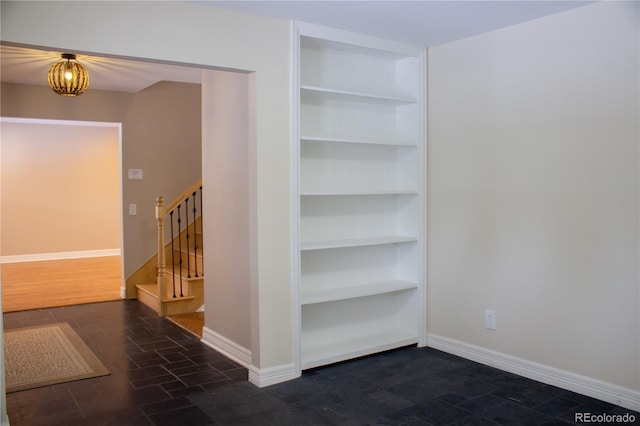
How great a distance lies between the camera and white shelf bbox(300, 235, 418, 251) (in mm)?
3855

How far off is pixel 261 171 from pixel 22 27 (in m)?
1.50

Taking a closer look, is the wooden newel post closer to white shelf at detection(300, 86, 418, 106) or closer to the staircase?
the staircase

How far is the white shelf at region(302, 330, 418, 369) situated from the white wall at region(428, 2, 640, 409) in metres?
0.27

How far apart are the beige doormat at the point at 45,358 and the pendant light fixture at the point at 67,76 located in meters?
2.11

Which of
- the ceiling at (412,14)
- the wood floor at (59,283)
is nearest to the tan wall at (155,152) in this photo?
the wood floor at (59,283)

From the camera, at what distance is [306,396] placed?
134 inches

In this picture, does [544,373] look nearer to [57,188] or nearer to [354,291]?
[354,291]

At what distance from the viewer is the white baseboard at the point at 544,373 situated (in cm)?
317

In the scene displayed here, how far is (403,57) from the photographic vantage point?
4.34 meters

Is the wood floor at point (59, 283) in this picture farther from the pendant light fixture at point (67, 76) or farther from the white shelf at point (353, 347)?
the white shelf at point (353, 347)

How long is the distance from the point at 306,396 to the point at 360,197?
1.61 metres

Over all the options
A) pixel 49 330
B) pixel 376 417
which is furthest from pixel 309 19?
pixel 49 330

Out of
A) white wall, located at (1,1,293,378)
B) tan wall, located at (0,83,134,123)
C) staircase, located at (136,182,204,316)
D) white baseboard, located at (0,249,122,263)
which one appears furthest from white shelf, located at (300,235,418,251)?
white baseboard, located at (0,249,122,263)

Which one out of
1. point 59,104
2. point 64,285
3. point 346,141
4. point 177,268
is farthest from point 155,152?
point 346,141
